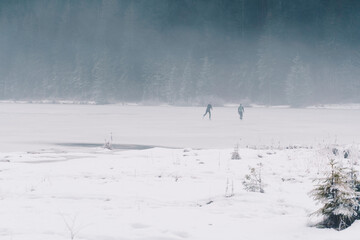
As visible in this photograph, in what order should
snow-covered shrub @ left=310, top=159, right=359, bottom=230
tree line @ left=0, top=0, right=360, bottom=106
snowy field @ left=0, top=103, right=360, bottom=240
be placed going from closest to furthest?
snow-covered shrub @ left=310, top=159, right=359, bottom=230, snowy field @ left=0, top=103, right=360, bottom=240, tree line @ left=0, top=0, right=360, bottom=106

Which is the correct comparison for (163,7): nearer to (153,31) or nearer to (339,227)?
(153,31)

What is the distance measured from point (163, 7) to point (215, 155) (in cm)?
13339

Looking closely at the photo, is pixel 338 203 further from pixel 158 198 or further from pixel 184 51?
pixel 184 51

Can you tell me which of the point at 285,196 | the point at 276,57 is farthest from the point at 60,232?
the point at 276,57

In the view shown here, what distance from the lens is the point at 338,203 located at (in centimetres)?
536

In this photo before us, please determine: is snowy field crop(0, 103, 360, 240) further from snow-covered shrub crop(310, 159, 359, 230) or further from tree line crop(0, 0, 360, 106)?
tree line crop(0, 0, 360, 106)

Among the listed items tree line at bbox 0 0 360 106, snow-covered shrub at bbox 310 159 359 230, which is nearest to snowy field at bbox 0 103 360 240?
snow-covered shrub at bbox 310 159 359 230

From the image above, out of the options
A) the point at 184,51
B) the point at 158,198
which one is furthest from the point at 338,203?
the point at 184,51

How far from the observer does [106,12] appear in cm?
14538

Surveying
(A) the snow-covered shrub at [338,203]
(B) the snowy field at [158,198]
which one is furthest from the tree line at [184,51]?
(A) the snow-covered shrub at [338,203]

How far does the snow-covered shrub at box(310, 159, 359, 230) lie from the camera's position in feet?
17.4

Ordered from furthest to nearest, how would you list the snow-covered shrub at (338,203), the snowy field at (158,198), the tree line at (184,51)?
the tree line at (184,51) < the snowy field at (158,198) < the snow-covered shrub at (338,203)

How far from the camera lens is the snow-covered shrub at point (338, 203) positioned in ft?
17.4

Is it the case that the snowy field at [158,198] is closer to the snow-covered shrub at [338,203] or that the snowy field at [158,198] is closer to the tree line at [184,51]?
the snow-covered shrub at [338,203]
